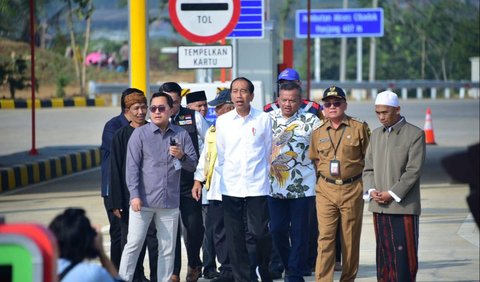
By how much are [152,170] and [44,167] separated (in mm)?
11144

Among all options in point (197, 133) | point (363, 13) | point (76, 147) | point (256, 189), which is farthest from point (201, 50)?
point (363, 13)

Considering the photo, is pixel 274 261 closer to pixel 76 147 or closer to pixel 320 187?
pixel 320 187

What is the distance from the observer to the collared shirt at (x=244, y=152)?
9578 millimetres

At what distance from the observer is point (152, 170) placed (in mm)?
9258

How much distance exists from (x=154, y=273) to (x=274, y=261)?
126 centimetres

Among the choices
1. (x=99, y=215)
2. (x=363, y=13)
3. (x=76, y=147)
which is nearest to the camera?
(x=99, y=215)

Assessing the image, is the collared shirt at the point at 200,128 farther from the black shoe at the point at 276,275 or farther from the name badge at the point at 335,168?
the name badge at the point at 335,168

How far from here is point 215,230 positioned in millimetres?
10367

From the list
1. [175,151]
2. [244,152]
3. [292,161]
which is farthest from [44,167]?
[175,151]

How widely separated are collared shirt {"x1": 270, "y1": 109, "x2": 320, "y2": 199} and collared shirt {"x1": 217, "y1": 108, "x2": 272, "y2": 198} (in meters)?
0.26

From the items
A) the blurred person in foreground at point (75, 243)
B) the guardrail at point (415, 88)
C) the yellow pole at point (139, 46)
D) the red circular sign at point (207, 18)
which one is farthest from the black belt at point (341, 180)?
the guardrail at point (415, 88)

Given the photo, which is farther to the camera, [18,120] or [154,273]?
[18,120]

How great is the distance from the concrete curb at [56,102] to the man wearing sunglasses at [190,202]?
2764cm

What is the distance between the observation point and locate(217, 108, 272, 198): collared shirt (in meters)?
9.58
